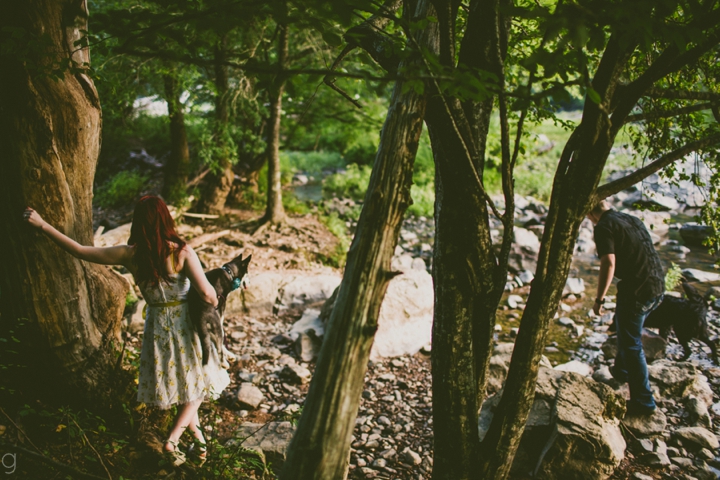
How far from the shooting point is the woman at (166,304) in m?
3.03

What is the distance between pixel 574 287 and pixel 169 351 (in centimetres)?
760

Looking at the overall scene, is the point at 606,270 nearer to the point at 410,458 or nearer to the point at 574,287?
the point at 410,458

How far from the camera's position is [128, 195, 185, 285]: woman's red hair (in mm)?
3018

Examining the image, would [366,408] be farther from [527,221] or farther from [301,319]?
[527,221]

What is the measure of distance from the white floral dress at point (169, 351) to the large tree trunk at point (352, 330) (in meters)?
2.05

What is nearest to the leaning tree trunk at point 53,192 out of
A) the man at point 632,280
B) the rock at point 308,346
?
the rock at point 308,346

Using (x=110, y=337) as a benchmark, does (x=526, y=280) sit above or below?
above

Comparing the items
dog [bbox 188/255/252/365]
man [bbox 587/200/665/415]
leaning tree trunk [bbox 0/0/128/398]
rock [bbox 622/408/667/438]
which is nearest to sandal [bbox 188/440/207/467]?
dog [bbox 188/255/252/365]

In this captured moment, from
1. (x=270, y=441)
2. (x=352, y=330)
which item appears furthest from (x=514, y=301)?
(x=352, y=330)

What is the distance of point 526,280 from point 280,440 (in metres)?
6.86

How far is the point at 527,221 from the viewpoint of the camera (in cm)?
1313

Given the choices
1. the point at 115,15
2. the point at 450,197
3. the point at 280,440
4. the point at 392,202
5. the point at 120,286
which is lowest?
the point at 280,440

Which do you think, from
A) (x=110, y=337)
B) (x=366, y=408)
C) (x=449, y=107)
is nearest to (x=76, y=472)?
(x=110, y=337)

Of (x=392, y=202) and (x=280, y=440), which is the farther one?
(x=280, y=440)
